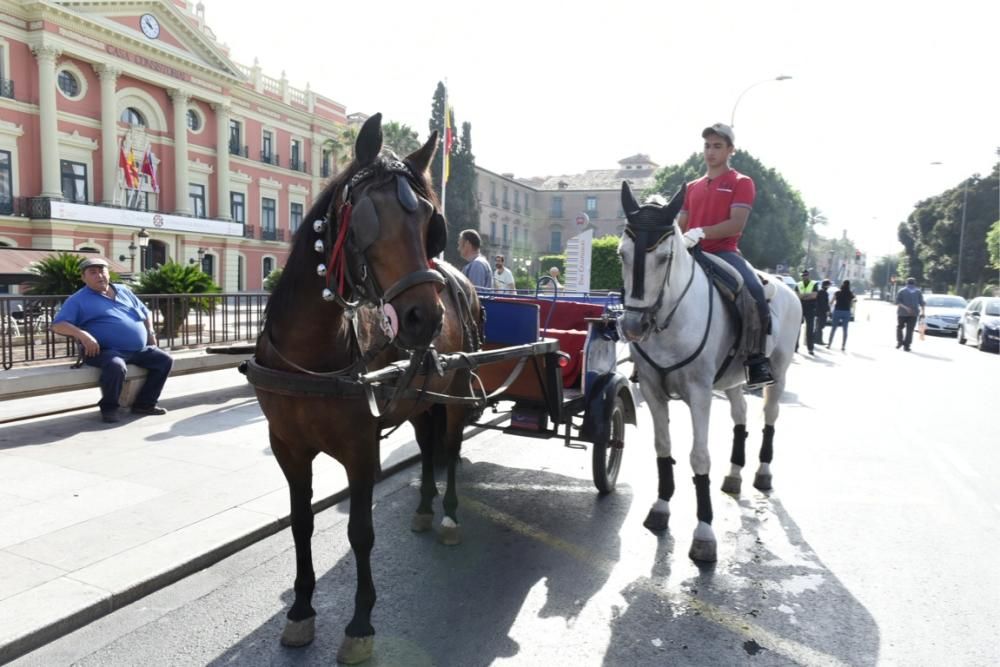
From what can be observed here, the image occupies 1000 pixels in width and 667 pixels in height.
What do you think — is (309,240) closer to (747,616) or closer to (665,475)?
(747,616)

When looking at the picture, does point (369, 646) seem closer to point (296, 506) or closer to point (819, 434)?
point (296, 506)

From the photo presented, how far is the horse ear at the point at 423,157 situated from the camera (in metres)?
2.73

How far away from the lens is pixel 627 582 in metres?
3.90

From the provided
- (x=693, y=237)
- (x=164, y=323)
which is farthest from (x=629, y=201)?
(x=164, y=323)

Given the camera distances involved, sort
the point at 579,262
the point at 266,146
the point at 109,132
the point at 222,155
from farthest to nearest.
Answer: the point at 266,146 → the point at 222,155 → the point at 109,132 → the point at 579,262

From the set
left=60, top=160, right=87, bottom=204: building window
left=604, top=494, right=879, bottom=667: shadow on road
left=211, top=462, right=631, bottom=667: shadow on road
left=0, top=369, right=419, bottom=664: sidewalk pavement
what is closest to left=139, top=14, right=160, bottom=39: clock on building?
left=60, top=160, right=87, bottom=204: building window

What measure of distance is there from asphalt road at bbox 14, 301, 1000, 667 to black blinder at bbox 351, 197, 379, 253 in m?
1.99

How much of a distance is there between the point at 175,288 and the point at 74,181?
2988 centimetres

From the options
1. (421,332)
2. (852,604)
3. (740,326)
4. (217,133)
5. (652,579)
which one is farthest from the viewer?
(217,133)

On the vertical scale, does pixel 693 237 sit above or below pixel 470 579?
above

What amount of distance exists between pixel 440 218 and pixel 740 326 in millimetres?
2981

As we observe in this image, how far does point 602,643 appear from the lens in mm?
3234

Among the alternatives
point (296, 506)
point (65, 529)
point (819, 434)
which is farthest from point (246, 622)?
point (819, 434)

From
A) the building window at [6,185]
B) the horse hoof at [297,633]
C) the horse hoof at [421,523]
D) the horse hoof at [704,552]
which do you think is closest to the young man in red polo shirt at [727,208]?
the horse hoof at [704,552]
